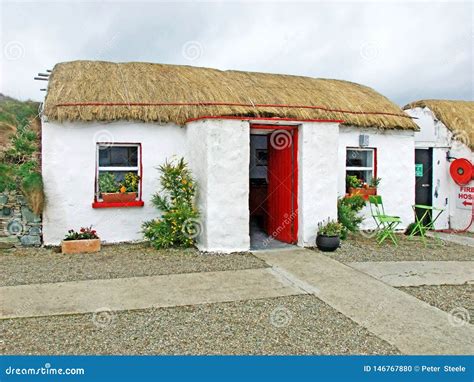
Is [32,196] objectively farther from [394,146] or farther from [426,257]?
[394,146]

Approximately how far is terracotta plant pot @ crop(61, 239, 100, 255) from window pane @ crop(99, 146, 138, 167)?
1800 mm

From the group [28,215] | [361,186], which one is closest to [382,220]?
[361,186]

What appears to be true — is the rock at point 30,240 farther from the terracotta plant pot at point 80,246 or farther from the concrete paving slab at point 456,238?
the concrete paving slab at point 456,238

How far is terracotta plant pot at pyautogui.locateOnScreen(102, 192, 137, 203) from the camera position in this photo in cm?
887

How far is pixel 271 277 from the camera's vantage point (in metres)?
6.59

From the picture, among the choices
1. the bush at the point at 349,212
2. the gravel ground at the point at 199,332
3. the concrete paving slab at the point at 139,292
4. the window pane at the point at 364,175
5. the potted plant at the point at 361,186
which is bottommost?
the gravel ground at the point at 199,332

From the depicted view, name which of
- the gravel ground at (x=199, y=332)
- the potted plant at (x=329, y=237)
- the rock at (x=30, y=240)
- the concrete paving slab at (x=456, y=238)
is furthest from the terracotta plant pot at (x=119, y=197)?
the concrete paving slab at (x=456, y=238)

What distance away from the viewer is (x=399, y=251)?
8711 mm

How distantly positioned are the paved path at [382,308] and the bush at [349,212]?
2.04m

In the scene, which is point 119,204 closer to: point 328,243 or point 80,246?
point 80,246

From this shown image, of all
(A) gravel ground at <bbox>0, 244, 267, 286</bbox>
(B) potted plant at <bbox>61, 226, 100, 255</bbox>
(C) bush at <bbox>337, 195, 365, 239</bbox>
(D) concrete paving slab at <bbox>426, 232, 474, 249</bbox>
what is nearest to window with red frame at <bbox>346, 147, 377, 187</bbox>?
(C) bush at <bbox>337, 195, 365, 239</bbox>

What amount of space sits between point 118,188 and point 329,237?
4.42 m

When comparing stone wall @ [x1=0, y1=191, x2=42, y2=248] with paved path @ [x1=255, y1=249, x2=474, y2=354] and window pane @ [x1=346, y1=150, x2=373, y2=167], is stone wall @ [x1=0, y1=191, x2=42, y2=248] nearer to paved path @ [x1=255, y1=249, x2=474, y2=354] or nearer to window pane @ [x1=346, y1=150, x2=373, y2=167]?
paved path @ [x1=255, y1=249, x2=474, y2=354]

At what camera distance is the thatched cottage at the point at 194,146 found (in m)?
8.25
